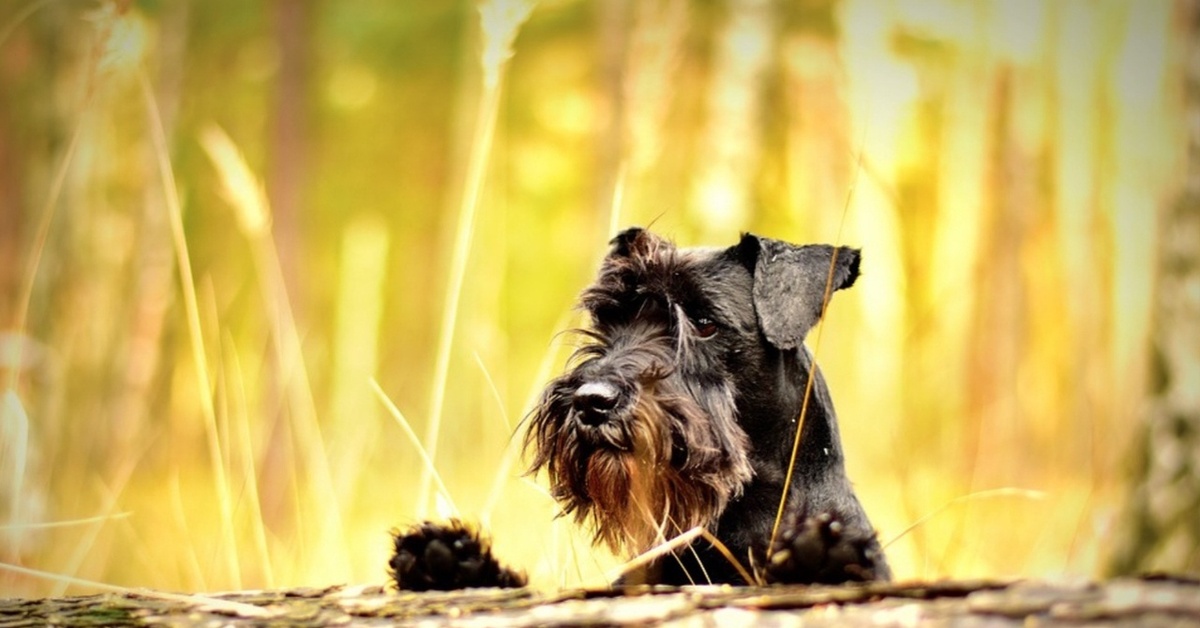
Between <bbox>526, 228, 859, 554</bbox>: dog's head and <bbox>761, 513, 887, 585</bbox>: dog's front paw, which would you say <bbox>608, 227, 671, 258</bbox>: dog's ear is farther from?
<bbox>761, 513, 887, 585</bbox>: dog's front paw

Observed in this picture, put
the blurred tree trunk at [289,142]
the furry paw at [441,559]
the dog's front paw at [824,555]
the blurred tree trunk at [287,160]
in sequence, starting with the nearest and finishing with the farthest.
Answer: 1. the dog's front paw at [824,555]
2. the furry paw at [441,559]
3. the blurred tree trunk at [287,160]
4. the blurred tree trunk at [289,142]

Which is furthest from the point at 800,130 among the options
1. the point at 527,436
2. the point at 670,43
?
the point at 527,436

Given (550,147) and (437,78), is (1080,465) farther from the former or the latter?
(437,78)

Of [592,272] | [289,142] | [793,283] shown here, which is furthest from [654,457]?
[289,142]

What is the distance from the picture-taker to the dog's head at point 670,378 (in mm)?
2672

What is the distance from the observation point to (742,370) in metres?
2.91

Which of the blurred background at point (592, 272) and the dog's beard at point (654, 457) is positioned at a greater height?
the blurred background at point (592, 272)

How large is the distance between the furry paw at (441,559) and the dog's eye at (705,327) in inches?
33.4

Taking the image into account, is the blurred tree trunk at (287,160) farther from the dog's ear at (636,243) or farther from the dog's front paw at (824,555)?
the dog's front paw at (824,555)

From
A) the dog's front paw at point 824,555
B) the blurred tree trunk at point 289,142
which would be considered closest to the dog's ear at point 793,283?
the dog's front paw at point 824,555

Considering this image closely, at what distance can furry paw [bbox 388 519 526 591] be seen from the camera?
94.8 inches

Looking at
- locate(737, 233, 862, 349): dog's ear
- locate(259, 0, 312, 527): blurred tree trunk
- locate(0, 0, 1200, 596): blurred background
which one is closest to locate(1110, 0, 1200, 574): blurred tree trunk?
locate(0, 0, 1200, 596): blurred background

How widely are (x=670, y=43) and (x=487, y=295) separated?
1.32 meters

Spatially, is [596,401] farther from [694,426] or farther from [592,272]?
[592,272]
